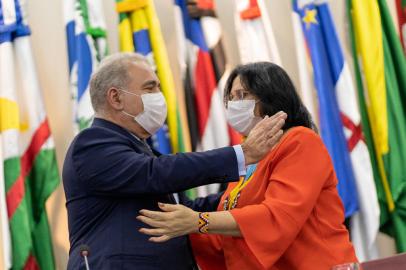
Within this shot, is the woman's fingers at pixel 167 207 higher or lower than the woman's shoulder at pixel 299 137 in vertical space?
lower

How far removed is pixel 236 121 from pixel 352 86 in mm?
1544

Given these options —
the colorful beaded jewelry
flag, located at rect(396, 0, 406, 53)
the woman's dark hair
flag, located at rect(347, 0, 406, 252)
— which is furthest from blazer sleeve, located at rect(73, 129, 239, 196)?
flag, located at rect(396, 0, 406, 53)

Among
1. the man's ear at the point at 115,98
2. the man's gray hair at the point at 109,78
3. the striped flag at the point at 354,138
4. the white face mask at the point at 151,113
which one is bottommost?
the striped flag at the point at 354,138

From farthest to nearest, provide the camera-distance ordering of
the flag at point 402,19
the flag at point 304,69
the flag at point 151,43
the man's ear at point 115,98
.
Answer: the flag at point 402,19 < the flag at point 304,69 < the flag at point 151,43 < the man's ear at point 115,98

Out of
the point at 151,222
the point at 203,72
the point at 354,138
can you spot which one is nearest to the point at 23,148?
the point at 203,72

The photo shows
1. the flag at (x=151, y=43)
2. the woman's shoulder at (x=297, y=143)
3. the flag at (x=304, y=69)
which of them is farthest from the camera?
the flag at (x=304, y=69)

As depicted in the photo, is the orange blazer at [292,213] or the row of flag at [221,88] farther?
the row of flag at [221,88]

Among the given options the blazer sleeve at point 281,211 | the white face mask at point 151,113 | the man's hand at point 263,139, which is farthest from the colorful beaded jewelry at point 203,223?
the white face mask at point 151,113

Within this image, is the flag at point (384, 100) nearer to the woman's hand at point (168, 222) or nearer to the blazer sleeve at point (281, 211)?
the blazer sleeve at point (281, 211)

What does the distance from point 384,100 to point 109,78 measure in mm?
1917

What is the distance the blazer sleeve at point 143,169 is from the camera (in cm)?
200

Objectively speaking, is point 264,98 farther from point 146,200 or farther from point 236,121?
point 146,200

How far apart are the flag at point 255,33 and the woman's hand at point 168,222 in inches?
72.5

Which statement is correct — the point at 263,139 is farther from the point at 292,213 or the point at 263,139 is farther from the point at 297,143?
the point at 292,213
